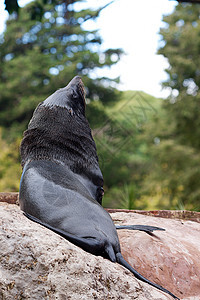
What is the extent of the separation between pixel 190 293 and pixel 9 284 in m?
1.23

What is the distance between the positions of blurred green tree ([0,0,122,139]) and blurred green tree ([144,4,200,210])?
87.6 inches

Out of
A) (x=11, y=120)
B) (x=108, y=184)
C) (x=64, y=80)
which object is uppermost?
(x=64, y=80)

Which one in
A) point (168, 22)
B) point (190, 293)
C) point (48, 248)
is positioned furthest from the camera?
point (168, 22)

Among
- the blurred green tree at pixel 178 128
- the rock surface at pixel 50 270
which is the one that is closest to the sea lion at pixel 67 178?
the rock surface at pixel 50 270

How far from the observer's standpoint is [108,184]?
13.7 metres

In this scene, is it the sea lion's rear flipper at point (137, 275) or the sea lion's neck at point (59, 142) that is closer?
the sea lion's rear flipper at point (137, 275)

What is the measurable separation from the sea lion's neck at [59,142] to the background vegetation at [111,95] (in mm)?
8191

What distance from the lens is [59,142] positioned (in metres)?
2.63

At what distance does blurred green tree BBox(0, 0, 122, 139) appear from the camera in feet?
41.8

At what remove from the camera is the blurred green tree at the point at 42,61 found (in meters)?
12.7

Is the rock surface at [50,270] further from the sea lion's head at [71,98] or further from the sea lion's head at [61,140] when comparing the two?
the sea lion's head at [71,98]

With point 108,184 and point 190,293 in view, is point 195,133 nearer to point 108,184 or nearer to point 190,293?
point 108,184

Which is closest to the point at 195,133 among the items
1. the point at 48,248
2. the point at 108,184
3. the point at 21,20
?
the point at 108,184

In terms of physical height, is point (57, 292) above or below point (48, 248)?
below
